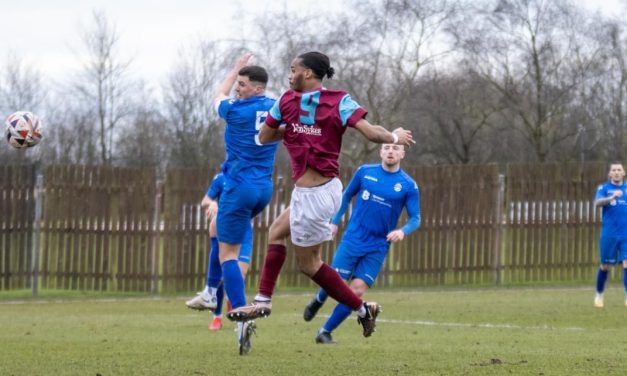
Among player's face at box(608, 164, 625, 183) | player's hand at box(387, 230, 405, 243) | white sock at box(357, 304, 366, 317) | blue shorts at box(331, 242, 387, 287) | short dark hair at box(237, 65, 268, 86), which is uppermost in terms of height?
short dark hair at box(237, 65, 268, 86)

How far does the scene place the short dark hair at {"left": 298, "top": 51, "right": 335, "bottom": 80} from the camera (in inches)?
345

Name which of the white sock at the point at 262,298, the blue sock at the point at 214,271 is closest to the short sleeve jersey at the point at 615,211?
the blue sock at the point at 214,271

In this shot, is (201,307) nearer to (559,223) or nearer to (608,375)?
(608,375)

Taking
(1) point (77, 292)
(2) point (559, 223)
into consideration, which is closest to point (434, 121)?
(2) point (559, 223)

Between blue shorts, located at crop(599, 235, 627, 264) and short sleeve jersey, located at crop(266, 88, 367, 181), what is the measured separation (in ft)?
36.6

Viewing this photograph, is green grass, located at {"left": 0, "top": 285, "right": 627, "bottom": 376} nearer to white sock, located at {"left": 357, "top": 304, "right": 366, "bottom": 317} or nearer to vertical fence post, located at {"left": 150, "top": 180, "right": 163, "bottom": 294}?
white sock, located at {"left": 357, "top": 304, "right": 366, "bottom": 317}

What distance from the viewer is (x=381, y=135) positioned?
837 cm

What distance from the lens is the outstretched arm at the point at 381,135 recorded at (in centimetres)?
835

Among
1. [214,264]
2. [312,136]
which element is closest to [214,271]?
[214,264]

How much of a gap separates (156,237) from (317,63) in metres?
13.7

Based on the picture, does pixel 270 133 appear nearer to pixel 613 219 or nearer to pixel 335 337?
pixel 335 337

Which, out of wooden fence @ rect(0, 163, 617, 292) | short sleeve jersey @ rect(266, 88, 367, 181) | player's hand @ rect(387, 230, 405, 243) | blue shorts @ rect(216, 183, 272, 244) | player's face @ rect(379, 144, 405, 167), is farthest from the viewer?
wooden fence @ rect(0, 163, 617, 292)

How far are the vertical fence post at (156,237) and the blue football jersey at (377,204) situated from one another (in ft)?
33.6

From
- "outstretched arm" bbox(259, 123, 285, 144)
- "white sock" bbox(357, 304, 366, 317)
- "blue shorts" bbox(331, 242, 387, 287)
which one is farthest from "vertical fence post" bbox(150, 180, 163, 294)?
"outstretched arm" bbox(259, 123, 285, 144)
